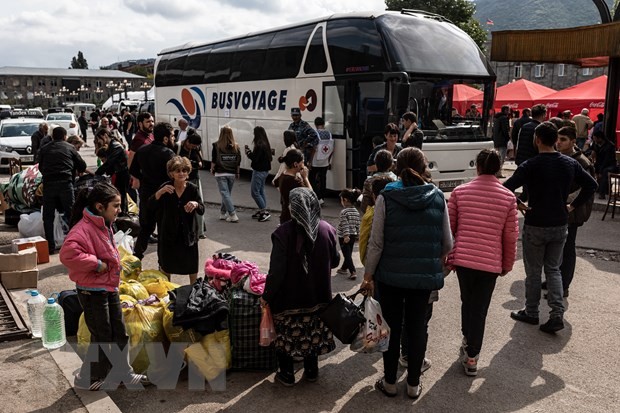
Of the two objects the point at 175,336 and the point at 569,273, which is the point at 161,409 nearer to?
the point at 175,336

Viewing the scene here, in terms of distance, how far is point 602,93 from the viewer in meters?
20.3

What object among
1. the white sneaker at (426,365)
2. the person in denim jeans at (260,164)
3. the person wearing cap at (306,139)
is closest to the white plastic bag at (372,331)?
the white sneaker at (426,365)

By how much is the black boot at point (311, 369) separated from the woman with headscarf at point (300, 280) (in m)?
0.08

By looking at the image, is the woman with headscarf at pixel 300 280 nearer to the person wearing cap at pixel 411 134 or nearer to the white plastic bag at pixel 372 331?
the white plastic bag at pixel 372 331

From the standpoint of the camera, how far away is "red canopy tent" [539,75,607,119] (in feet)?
66.3

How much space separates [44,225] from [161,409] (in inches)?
203

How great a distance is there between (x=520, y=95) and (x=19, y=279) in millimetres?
21575

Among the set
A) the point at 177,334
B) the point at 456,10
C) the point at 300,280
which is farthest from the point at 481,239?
the point at 456,10

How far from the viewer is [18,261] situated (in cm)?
678

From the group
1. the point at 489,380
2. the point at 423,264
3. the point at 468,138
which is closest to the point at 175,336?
the point at 423,264

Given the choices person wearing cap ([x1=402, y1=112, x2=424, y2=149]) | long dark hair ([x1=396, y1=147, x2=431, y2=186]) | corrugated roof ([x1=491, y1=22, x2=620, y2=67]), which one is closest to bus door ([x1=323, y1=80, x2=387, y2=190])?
person wearing cap ([x1=402, y1=112, x2=424, y2=149])

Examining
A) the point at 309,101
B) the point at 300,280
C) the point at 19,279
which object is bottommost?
the point at 19,279

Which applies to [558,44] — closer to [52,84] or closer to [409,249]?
[409,249]

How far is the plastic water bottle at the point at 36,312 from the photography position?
5336 millimetres
